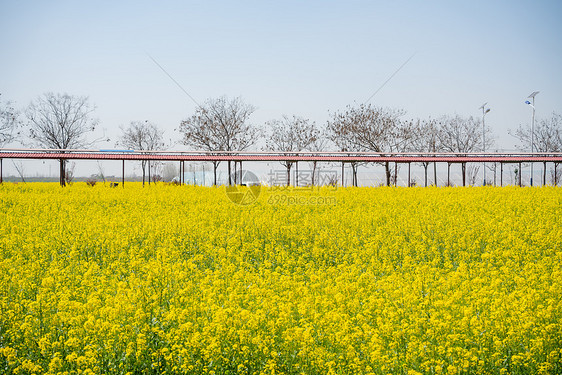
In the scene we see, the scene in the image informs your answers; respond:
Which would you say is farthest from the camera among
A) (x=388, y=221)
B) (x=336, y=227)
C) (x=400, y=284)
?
(x=388, y=221)

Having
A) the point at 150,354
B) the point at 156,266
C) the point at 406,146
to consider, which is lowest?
the point at 150,354

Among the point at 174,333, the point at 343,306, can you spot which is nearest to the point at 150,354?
the point at 174,333

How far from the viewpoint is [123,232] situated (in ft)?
31.3

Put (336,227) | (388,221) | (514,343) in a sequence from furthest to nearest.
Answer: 1. (388,221)
2. (336,227)
3. (514,343)

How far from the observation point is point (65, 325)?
4.53 m

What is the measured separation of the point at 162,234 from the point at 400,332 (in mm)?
6575

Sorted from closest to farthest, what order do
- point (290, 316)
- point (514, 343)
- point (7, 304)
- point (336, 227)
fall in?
1. point (514, 343)
2. point (290, 316)
3. point (7, 304)
4. point (336, 227)

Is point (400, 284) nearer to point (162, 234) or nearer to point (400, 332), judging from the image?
point (400, 332)

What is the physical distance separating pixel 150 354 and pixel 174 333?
28cm

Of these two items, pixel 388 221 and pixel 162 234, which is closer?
pixel 162 234

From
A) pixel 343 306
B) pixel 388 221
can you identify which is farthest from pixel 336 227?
pixel 343 306

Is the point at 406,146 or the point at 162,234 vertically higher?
the point at 406,146

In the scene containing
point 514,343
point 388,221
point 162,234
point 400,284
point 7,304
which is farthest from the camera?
point 388,221

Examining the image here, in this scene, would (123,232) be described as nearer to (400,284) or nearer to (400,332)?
(400,284)
